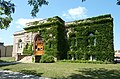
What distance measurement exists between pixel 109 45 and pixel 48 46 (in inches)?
358

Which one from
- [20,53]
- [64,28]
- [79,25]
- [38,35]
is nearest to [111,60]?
[79,25]

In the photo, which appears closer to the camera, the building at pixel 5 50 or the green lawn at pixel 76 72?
the green lawn at pixel 76 72

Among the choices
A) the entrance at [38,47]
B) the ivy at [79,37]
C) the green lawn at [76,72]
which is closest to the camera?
the green lawn at [76,72]

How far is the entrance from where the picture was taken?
2764 centimetres

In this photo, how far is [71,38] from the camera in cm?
2647

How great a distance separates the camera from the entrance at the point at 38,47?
90.7 ft

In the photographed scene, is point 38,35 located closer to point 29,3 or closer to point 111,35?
point 111,35

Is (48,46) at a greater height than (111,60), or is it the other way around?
(48,46)

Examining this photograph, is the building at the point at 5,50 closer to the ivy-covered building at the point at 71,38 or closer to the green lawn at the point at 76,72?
the ivy-covered building at the point at 71,38

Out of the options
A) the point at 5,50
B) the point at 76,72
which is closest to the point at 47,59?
the point at 76,72

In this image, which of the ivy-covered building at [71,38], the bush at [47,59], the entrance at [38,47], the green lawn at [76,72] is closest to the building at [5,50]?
the ivy-covered building at [71,38]

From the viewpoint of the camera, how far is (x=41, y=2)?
12.4m

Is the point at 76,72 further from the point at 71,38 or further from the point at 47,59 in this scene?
the point at 71,38

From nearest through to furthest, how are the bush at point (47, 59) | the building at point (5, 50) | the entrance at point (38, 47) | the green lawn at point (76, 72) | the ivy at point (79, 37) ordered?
1. the green lawn at point (76, 72)
2. the ivy at point (79, 37)
3. the bush at point (47, 59)
4. the entrance at point (38, 47)
5. the building at point (5, 50)
